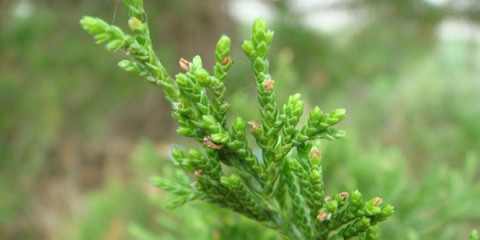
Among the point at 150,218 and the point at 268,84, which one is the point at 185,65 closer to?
the point at 268,84

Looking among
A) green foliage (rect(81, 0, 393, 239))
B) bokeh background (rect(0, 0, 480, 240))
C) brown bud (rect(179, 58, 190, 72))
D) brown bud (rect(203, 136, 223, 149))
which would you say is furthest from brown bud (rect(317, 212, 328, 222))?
bokeh background (rect(0, 0, 480, 240))

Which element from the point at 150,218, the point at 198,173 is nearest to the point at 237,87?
the point at 150,218

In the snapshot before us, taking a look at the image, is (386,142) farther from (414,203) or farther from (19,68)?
(19,68)

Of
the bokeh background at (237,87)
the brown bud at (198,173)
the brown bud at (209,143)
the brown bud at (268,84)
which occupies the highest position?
the bokeh background at (237,87)

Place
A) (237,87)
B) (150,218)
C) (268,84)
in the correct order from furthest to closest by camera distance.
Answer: (237,87) < (150,218) < (268,84)

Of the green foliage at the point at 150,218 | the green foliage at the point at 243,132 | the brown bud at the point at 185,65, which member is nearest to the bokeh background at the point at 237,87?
the green foliage at the point at 150,218

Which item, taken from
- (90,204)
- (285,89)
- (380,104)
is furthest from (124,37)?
(380,104)

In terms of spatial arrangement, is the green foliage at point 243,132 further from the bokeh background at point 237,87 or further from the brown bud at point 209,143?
the bokeh background at point 237,87
